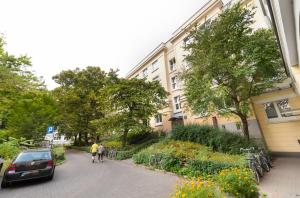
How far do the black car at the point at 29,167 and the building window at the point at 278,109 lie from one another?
557 inches

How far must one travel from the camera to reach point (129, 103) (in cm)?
2048

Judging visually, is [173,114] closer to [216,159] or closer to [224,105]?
[224,105]

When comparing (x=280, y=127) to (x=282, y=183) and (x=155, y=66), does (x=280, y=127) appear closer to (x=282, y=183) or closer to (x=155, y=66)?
(x=282, y=183)

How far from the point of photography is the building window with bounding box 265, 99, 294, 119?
43.3 feet

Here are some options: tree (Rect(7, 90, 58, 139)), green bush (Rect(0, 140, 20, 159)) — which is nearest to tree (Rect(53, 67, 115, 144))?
tree (Rect(7, 90, 58, 139))

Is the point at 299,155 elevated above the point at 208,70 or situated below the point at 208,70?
below

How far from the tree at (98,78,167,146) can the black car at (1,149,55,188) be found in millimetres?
9557

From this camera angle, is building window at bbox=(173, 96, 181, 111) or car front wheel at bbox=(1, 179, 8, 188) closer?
car front wheel at bbox=(1, 179, 8, 188)

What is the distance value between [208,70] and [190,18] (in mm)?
11961

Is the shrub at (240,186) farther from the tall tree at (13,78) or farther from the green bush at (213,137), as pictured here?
the tall tree at (13,78)

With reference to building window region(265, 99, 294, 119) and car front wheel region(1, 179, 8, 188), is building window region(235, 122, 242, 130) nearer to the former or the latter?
building window region(265, 99, 294, 119)

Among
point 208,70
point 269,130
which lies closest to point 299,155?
point 269,130

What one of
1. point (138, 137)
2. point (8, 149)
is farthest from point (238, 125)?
point (8, 149)

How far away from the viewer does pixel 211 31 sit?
1316 cm
